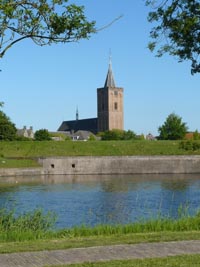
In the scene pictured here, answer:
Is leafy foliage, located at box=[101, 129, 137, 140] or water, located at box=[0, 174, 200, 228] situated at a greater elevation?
leafy foliage, located at box=[101, 129, 137, 140]

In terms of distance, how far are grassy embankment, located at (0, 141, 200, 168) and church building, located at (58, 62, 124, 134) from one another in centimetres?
6822

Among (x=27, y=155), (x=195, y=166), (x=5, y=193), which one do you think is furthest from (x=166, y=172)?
(x=5, y=193)

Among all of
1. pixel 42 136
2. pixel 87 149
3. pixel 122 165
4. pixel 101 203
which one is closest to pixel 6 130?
pixel 42 136

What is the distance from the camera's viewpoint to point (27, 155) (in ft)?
216

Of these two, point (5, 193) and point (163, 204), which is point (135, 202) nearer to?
point (163, 204)

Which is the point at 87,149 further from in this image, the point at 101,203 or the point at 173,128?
the point at 101,203

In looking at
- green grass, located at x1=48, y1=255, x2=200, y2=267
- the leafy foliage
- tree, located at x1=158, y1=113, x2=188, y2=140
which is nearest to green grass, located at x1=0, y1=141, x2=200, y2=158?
tree, located at x1=158, y1=113, x2=188, y2=140

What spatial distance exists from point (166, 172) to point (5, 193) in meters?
31.1

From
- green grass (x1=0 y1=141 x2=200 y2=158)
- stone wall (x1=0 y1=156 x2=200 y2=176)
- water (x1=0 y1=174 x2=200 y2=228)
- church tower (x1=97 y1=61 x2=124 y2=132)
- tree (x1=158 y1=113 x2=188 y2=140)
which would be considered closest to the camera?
water (x1=0 y1=174 x2=200 y2=228)

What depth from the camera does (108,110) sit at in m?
142

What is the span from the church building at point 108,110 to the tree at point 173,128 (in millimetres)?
47099

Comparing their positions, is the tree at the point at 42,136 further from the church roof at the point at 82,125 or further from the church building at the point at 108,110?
the church roof at the point at 82,125

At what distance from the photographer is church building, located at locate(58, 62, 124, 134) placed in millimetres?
139250

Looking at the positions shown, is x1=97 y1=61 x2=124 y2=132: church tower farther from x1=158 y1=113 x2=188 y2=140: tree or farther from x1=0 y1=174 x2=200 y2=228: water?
x1=0 y1=174 x2=200 y2=228: water
